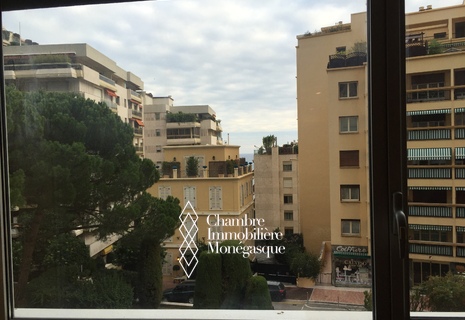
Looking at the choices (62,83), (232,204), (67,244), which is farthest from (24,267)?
(232,204)

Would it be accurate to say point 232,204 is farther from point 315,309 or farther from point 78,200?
point 78,200

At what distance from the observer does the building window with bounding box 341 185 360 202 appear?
1379 mm

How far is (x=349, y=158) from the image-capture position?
54.9 inches

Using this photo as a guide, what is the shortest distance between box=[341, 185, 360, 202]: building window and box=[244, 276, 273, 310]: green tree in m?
0.46

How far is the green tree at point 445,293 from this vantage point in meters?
1.37

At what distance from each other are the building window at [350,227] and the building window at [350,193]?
9cm

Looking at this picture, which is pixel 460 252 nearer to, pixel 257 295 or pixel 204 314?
pixel 257 295

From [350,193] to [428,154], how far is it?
0.32 metres

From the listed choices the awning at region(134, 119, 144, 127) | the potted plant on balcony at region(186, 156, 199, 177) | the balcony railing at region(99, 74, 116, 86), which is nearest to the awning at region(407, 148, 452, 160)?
the potted plant on balcony at region(186, 156, 199, 177)

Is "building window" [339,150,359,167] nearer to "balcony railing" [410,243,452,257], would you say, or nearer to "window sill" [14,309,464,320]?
"balcony railing" [410,243,452,257]

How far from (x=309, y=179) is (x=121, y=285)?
0.90 meters

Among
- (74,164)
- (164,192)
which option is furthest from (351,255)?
(74,164)

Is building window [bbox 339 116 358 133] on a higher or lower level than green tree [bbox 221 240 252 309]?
higher

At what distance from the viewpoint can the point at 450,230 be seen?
138 centimetres
